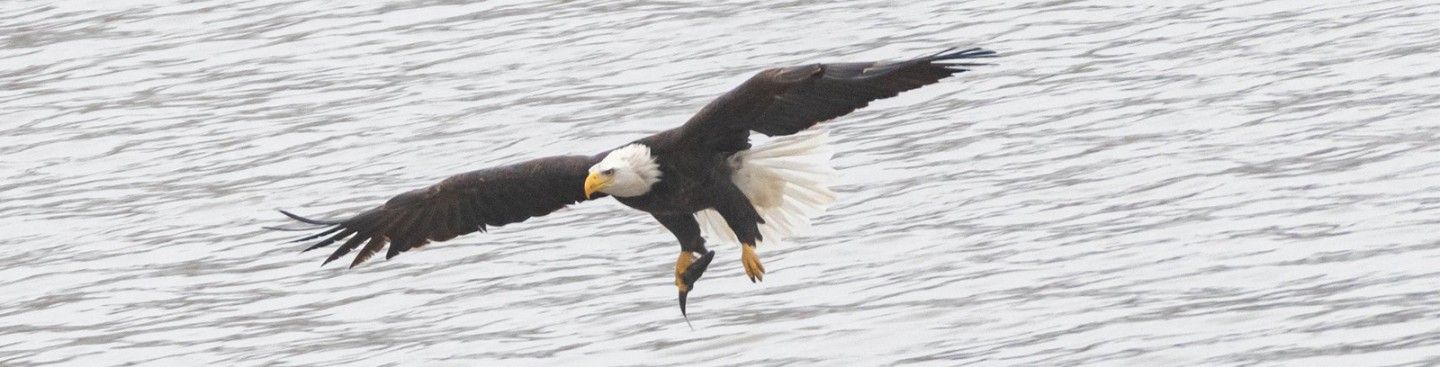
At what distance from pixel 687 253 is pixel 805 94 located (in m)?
1.15

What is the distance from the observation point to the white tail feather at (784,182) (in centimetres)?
925

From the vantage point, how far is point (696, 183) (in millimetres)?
8961

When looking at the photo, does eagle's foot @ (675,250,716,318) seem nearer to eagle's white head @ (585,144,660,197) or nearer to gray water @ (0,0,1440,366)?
gray water @ (0,0,1440,366)

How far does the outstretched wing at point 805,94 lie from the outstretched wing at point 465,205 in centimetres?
51

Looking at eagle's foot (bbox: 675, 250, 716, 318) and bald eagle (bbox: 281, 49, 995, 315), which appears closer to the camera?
bald eagle (bbox: 281, 49, 995, 315)

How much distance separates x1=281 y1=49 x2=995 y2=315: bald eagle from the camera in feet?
27.7

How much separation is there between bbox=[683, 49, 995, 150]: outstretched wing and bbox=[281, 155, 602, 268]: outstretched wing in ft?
1.67

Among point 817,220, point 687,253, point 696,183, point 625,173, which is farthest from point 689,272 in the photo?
point 817,220

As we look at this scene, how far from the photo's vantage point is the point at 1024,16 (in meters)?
15.3

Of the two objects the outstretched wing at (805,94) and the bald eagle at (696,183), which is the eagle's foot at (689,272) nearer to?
the bald eagle at (696,183)

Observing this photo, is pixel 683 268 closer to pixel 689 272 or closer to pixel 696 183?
pixel 689 272

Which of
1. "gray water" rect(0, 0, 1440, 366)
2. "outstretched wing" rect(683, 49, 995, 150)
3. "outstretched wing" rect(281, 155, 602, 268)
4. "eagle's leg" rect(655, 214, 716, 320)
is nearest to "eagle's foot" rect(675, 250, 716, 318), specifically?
"eagle's leg" rect(655, 214, 716, 320)

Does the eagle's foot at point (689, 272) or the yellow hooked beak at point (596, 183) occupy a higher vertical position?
the yellow hooked beak at point (596, 183)

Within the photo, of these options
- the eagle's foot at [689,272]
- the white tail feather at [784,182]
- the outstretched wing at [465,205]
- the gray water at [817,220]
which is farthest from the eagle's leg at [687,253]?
the outstretched wing at [465,205]
